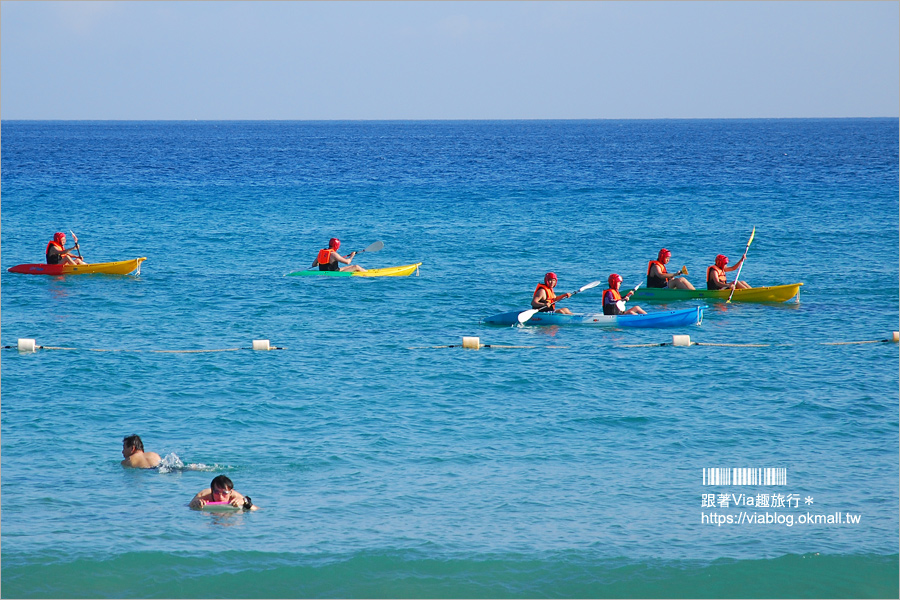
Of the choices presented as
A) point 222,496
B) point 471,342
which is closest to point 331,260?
point 471,342

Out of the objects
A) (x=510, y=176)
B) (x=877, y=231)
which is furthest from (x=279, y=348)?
(x=510, y=176)

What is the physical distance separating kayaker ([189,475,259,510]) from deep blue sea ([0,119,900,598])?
24 cm

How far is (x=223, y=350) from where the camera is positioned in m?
19.6

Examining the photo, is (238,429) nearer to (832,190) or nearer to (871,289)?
(871,289)

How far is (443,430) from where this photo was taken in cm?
1500

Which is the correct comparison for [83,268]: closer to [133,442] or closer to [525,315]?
[525,315]

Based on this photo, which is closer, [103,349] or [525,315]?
[103,349]

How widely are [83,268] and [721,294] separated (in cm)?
1951

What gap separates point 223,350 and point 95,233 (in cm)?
2323

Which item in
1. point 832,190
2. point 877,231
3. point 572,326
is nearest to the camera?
point 572,326

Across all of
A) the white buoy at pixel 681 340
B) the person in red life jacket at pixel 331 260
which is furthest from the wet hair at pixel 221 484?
the person in red life jacket at pixel 331 260

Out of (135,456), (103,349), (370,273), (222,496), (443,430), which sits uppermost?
(370,273)

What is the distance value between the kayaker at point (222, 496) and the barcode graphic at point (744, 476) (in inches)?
252

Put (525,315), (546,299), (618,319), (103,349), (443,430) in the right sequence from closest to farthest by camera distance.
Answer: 1. (443,430)
2. (103,349)
3. (525,315)
4. (618,319)
5. (546,299)
